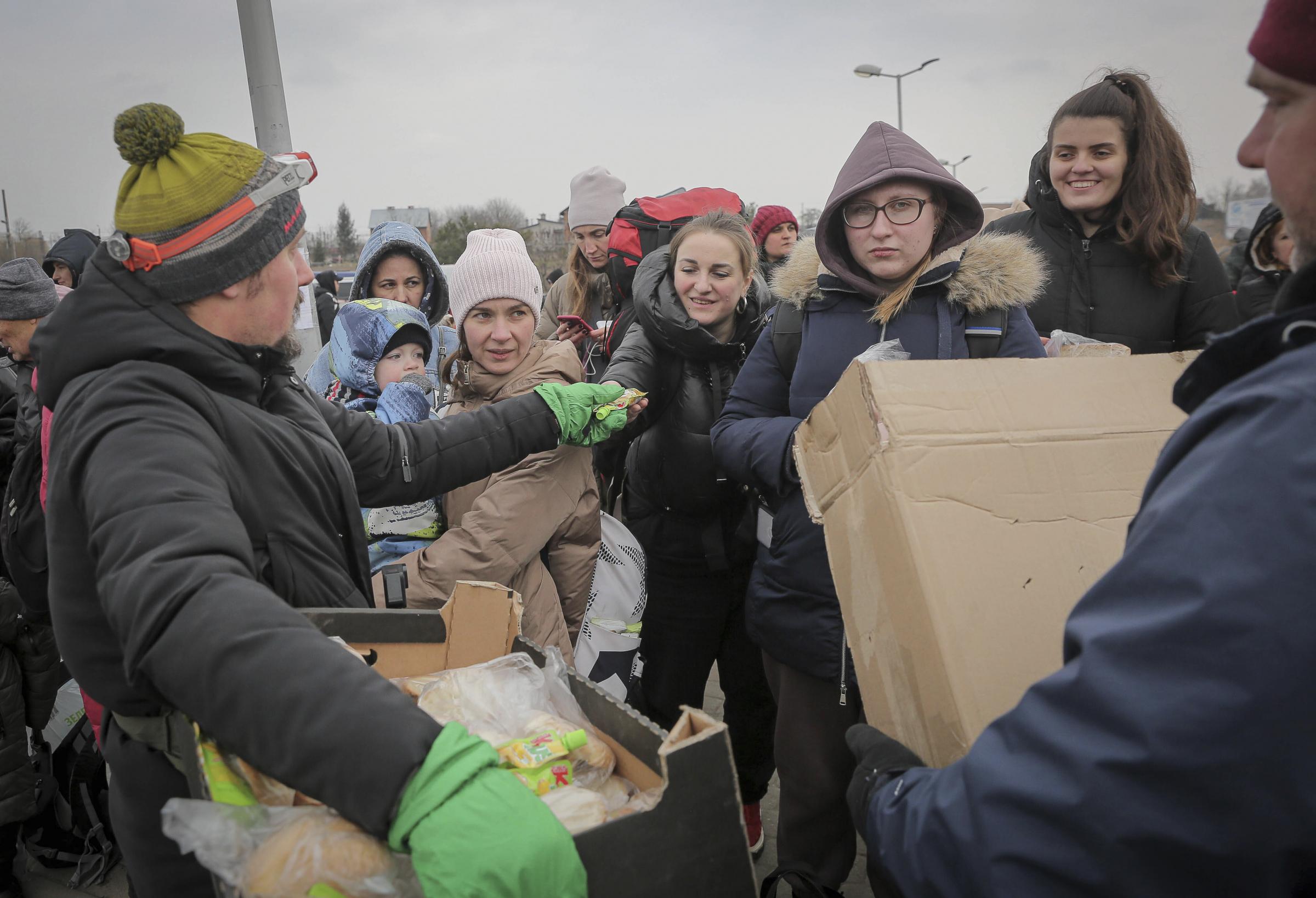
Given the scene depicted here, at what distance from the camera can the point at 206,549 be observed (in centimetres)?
105

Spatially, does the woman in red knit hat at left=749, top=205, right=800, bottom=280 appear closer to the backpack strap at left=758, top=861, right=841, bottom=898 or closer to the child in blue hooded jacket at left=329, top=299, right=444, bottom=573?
the child in blue hooded jacket at left=329, top=299, right=444, bottom=573

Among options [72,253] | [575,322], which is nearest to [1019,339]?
[575,322]

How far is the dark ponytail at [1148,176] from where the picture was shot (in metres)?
2.66

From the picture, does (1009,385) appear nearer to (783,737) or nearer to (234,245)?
(783,737)

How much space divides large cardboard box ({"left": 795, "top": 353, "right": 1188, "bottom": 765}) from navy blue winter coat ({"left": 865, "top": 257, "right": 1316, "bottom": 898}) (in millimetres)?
330

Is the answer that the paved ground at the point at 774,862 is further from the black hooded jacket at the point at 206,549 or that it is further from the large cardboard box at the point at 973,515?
the black hooded jacket at the point at 206,549

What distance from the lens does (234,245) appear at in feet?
4.69

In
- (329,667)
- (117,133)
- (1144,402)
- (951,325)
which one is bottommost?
(329,667)

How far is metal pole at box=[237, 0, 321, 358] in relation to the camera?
3.94 m

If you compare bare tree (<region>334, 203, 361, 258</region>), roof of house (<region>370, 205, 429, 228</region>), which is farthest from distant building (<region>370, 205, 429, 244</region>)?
bare tree (<region>334, 203, 361, 258</region>)

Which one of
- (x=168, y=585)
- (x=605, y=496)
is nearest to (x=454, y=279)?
(x=605, y=496)

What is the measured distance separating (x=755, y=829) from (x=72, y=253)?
22.4 feet

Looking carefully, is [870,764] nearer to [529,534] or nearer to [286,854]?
[286,854]

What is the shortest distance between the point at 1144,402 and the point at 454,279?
214 cm
